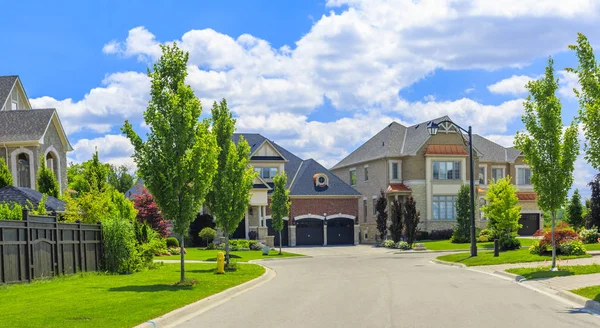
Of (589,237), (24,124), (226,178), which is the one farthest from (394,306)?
(24,124)

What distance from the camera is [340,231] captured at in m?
61.2

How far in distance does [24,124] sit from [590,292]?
36135 millimetres

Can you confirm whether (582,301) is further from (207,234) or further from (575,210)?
(575,210)

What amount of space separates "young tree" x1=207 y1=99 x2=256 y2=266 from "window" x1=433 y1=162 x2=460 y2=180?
1400 inches

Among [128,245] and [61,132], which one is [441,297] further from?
[61,132]

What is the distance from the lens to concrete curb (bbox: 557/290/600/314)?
559 inches

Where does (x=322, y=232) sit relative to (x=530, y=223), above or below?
above

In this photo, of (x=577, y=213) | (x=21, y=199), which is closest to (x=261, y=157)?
(x=577, y=213)

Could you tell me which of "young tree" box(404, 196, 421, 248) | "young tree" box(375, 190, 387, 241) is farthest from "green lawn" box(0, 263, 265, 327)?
"young tree" box(375, 190, 387, 241)

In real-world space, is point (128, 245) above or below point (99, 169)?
below

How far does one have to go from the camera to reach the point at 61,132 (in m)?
44.7

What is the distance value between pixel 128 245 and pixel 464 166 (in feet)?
139

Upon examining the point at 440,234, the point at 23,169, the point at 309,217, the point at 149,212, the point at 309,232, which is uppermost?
the point at 23,169

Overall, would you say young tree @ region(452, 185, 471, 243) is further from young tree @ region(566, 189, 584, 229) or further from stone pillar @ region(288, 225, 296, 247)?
stone pillar @ region(288, 225, 296, 247)
